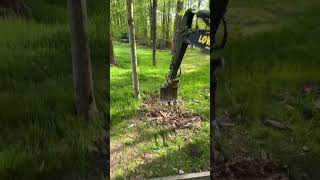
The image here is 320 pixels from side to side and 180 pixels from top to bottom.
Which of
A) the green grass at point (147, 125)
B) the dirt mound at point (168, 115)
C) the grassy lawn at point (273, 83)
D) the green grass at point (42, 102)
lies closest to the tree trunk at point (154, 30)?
the green grass at point (147, 125)

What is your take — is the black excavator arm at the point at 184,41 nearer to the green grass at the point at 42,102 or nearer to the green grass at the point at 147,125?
the green grass at the point at 147,125

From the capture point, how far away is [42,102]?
1.48m

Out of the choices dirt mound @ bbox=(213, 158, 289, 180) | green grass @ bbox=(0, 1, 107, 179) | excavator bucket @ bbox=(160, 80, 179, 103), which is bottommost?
dirt mound @ bbox=(213, 158, 289, 180)

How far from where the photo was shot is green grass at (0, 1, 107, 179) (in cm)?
140

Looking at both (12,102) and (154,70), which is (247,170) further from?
(154,70)

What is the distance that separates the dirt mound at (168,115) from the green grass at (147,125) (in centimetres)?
8

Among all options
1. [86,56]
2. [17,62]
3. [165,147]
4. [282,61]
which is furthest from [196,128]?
[17,62]

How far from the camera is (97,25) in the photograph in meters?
1.53

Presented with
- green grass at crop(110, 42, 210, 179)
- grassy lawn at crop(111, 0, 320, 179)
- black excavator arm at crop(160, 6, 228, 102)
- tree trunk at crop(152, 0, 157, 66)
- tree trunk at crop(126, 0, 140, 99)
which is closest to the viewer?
grassy lawn at crop(111, 0, 320, 179)

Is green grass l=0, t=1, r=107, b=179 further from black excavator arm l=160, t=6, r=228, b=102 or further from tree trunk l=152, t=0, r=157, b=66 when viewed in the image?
tree trunk l=152, t=0, r=157, b=66

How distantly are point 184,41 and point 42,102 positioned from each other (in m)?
1.52

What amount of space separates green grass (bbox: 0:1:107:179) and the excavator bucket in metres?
1.61

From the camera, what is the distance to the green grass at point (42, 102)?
1400 millimetres

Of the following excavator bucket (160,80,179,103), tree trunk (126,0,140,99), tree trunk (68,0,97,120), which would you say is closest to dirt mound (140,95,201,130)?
excavator bucket (160,80,179,103)
